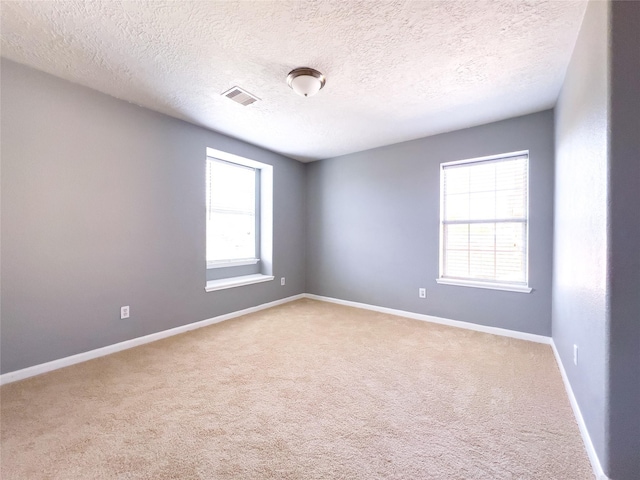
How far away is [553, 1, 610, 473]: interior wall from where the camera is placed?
127 cm

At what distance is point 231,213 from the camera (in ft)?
13.3

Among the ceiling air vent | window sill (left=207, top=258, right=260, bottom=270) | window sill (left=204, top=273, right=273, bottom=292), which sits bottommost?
window sill (left=204, top=273, right=273, bottom=292)

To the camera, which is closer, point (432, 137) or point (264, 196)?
point (432, 137)

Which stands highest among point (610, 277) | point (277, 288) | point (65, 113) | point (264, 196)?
point (65, 113)

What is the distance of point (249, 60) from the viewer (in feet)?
6.75

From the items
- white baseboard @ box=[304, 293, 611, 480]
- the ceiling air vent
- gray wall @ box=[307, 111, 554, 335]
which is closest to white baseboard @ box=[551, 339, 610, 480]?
white baseboard @ box=[304, 293, 611, 480]

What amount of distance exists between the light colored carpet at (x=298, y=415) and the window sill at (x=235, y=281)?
0.85 meters

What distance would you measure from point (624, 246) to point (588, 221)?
0.39m

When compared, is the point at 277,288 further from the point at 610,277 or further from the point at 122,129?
the point at 610,277

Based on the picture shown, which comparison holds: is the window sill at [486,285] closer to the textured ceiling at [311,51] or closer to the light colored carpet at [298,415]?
the light colored carpet at [298,415]

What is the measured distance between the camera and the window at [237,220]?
3764mm

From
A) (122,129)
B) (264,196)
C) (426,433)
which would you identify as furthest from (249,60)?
(426,433)

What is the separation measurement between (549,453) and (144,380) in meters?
2.72

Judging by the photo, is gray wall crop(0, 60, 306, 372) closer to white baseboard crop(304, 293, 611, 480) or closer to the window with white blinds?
the window with white blinds
